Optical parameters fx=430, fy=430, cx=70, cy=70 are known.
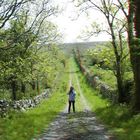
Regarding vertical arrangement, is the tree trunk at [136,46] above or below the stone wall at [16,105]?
above

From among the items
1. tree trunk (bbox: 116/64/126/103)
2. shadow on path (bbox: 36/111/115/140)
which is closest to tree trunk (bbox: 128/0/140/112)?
shadow on path (bbox: 36/111/115/140)

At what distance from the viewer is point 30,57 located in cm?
3856

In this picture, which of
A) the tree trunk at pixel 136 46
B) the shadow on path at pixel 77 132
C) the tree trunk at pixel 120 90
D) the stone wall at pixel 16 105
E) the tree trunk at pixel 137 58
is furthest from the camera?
the tree trunk at pixel 120 90

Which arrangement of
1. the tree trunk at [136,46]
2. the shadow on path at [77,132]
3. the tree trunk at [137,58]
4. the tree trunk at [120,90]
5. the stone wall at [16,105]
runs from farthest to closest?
the tree trunk at [120,90]
the stone wall at [16,105]
the tree trunk at [137,58]
the tree trunk at [136,46]
the shadow on path at [77,132]

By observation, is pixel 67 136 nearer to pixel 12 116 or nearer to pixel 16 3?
pixel 12 116

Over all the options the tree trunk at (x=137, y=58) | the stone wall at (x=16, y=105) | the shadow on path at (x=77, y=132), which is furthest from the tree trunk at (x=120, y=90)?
the shadow on path at (x=77, y=132)

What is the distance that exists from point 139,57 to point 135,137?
8.13m

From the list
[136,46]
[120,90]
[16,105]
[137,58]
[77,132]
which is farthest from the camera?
[120,90]

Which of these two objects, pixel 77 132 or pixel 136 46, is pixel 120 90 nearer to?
pixel 136 46

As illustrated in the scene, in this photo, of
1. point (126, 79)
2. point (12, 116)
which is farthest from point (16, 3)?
point (126, 79)

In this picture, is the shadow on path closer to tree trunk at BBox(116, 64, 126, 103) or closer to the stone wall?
the stone wall

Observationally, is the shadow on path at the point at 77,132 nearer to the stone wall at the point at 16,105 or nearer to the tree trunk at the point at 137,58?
the tree trunk at the point at 137,58

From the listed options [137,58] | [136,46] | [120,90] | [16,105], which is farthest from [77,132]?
[120,90]

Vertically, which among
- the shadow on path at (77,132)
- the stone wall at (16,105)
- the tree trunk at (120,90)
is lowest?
the shadow on path at (77,132)
